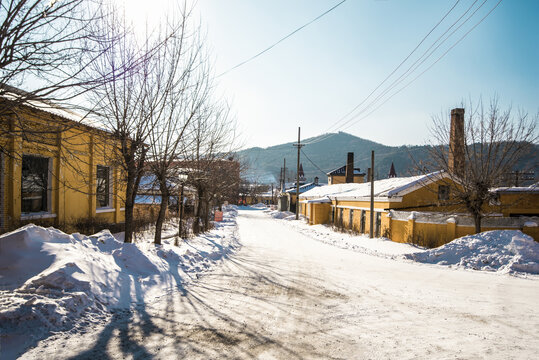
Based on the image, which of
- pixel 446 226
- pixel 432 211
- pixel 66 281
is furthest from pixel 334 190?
pixel 66 281

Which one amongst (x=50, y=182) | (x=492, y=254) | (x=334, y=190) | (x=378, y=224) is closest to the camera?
(x=50, y=182)

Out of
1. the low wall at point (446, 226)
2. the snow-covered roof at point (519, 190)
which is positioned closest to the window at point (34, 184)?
the low wall at point (446, 226)

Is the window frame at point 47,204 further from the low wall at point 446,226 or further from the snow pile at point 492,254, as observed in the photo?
the low wall at point 446,226

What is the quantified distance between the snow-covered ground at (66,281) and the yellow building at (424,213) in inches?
465

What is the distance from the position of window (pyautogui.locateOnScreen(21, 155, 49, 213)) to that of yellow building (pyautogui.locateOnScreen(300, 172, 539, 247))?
14913 millimetres

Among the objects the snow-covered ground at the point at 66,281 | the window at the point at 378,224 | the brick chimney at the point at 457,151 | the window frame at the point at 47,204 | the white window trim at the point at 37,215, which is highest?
the brick chimney at the point at 457,151

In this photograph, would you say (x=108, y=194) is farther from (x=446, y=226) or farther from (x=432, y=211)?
(x=432, y=211)

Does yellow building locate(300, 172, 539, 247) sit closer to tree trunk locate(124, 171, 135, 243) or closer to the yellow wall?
the yellow wall

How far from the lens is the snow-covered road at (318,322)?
151 inches

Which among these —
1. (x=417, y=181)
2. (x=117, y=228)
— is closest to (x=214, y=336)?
(x=117, y=228)

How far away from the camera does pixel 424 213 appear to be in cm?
1559

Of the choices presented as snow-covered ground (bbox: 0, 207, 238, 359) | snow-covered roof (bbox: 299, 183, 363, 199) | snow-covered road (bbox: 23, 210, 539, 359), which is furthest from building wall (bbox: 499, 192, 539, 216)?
snow-covered ground (bbox: 0, 207, 238, 359)

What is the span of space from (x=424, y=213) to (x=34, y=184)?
15384mm

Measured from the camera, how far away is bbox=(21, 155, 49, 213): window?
9.89 meters
